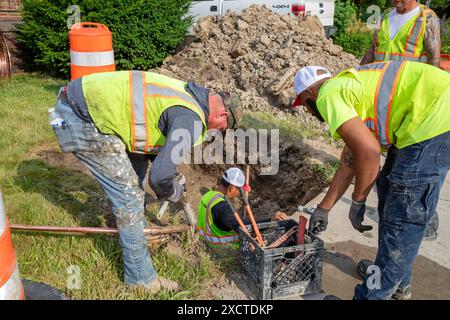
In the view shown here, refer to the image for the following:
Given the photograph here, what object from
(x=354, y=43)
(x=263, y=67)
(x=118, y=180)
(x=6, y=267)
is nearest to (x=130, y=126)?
(x=118, y=180)

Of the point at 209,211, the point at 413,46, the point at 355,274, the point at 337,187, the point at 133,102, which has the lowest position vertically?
the point at 355,274

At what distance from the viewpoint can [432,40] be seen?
13.3 feet

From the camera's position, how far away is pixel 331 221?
3941 millimetres

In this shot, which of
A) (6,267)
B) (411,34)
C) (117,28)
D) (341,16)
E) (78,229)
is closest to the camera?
(6,267)

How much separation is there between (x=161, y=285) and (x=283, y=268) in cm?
83

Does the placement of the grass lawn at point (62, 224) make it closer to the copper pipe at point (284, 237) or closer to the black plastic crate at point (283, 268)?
the black plastic crate at point (283, 268)

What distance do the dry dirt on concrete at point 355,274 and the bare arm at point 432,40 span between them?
192cm

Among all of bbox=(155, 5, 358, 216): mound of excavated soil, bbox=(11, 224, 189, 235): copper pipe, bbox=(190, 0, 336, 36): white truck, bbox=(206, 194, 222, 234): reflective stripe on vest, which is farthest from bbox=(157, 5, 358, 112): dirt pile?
bbox=(11, 224, 189, 235): copper pipe

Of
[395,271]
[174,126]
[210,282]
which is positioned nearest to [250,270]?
[210,282]

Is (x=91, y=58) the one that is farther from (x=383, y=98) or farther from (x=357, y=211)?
(x=383, y=98)

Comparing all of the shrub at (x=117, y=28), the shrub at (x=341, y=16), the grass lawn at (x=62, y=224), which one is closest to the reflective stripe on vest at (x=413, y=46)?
the grass lawn at (x=62, y=224)

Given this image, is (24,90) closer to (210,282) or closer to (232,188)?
(232,188)

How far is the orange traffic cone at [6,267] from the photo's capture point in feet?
6.71

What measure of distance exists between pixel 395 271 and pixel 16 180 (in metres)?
3.76
